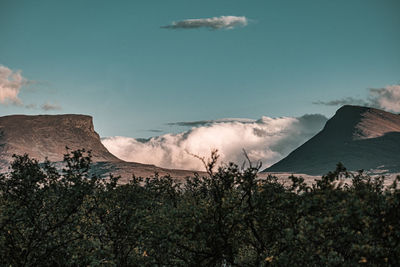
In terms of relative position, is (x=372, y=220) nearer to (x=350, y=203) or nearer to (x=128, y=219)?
(x=350, y=203)

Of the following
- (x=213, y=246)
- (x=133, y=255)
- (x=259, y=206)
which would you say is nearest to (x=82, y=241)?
(x=133, y=255)

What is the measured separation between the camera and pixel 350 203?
53.0 feet

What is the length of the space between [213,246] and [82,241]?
853 cm

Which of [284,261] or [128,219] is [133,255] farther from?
[284,261]

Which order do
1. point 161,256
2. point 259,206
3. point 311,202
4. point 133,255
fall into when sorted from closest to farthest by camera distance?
1. point 311,202
2. point 259,206
3. point 161,256
4. point 133,255

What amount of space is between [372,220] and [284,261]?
13.9 feet

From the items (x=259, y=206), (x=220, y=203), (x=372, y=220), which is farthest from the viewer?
(x=259, y=206)

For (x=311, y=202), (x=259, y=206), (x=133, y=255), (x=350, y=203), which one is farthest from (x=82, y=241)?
(x=350, y=203)

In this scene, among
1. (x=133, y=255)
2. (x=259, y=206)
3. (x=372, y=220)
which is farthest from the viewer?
(x=133, y=255)

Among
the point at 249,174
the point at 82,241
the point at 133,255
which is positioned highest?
the point at 249,174

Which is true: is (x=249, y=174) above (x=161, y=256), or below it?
above

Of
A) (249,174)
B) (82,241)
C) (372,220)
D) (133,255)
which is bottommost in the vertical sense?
(133,255)

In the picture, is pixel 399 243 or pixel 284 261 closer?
pixel 399 243

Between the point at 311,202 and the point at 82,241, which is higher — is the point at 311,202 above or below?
above
